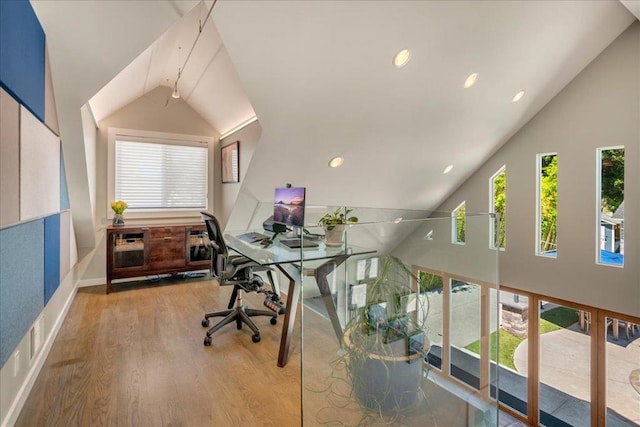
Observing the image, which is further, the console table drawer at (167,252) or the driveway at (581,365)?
the console table drawer at (167,252)

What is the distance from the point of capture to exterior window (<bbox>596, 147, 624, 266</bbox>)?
393 cm

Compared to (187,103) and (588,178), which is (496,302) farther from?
(187,103)

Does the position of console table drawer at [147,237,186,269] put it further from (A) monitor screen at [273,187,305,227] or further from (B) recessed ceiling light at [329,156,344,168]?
(B) recessed ceiling light at [329,156,344,168]

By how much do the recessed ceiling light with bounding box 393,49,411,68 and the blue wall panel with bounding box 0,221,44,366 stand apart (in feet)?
8.31

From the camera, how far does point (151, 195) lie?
188 inches

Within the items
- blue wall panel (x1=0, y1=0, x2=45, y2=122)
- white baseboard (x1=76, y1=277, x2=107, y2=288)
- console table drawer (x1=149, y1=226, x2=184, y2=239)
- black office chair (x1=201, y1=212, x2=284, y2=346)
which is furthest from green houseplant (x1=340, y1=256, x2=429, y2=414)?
white baseboard (x1=76, y1=277, x2=107, y2=288)

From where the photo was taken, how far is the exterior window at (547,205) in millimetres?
4508

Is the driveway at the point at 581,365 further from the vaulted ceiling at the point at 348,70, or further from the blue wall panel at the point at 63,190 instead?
the blue wall panel at the point at 63,190

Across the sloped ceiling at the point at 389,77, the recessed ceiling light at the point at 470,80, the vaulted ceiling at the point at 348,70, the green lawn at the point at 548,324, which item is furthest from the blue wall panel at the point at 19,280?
the green lawn at the point at 548,324

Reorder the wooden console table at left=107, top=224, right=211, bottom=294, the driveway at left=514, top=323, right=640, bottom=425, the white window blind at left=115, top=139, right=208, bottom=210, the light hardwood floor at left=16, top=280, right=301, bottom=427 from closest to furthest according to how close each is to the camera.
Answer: the light hardwood floor at left=16, top=280, right=301, bottom=427, the driveway at left=514, top=323, right=640, bottom=425, the wooden console table at left=107, top=224, right=211, bottom=294, the white window blind at left=115, top=139, right=208, bottom=210

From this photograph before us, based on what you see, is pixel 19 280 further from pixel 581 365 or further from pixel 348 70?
pixel 581 365

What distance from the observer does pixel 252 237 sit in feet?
10.8

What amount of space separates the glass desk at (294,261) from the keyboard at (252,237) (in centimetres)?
5


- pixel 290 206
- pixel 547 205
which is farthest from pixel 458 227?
pixel 547 205
